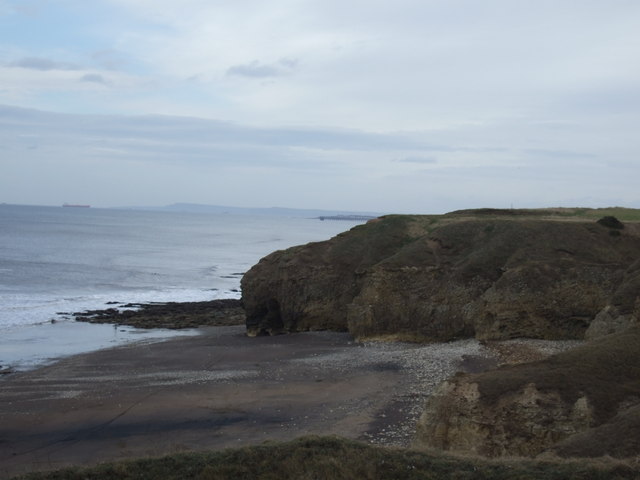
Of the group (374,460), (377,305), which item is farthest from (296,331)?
(374,460)

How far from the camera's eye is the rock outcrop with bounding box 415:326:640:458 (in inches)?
647

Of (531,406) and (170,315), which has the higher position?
(531,406)

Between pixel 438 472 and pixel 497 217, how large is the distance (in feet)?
126

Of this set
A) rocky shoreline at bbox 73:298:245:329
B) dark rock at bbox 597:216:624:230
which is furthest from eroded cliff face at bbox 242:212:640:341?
rocky shoreline at bbox 73:298:245:329

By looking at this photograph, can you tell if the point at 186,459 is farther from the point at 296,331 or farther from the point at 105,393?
the point at 296,331

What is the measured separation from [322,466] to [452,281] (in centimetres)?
2701

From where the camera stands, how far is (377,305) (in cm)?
4006

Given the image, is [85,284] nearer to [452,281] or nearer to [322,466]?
[452,281]

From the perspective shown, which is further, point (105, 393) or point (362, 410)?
point (105, 393)

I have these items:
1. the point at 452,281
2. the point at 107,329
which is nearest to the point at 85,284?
the point at 107,329

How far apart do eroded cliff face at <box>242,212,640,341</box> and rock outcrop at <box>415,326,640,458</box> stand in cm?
994

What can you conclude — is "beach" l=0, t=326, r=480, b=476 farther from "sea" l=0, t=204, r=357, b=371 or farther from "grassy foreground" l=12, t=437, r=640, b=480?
"sea" l=0, t=204, r=357, b=371

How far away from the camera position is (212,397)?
89.9ft

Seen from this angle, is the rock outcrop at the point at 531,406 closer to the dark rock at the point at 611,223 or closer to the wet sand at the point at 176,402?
the wet sand at the point at 176,402
